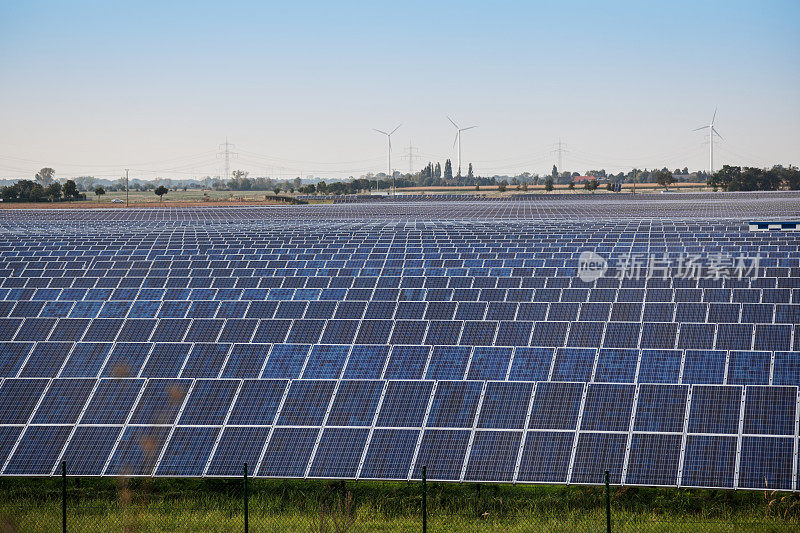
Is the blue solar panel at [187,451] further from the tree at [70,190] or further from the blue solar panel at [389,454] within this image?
the tree at [70,190]

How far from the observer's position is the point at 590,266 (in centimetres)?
3675

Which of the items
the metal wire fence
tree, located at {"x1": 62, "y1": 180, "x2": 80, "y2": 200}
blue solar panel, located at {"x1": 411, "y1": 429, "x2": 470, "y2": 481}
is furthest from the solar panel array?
tree, located at {"x1": 62, "y1": 180, "x2": 80, "y2": 200}

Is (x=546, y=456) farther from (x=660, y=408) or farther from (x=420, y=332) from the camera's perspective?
(x=420, y=332)

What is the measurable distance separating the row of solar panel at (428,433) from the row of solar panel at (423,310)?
23.6 feet

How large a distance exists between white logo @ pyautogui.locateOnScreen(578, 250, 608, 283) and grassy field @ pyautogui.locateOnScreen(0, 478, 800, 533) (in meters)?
14.9

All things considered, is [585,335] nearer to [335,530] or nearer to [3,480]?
[335,530]

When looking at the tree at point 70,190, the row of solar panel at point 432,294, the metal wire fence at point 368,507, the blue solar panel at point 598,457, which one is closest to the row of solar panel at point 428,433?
the blue solar panel at point 598,457

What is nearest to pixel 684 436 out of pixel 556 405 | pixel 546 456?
pixel 556 405

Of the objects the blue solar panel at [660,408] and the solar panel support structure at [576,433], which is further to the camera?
the blue solar panel at [660,408]

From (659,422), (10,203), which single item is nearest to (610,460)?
(659,422)

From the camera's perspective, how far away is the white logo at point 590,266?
33.1m

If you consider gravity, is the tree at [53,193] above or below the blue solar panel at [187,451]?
above

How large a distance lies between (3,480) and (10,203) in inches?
5544

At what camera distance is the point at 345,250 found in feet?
151
